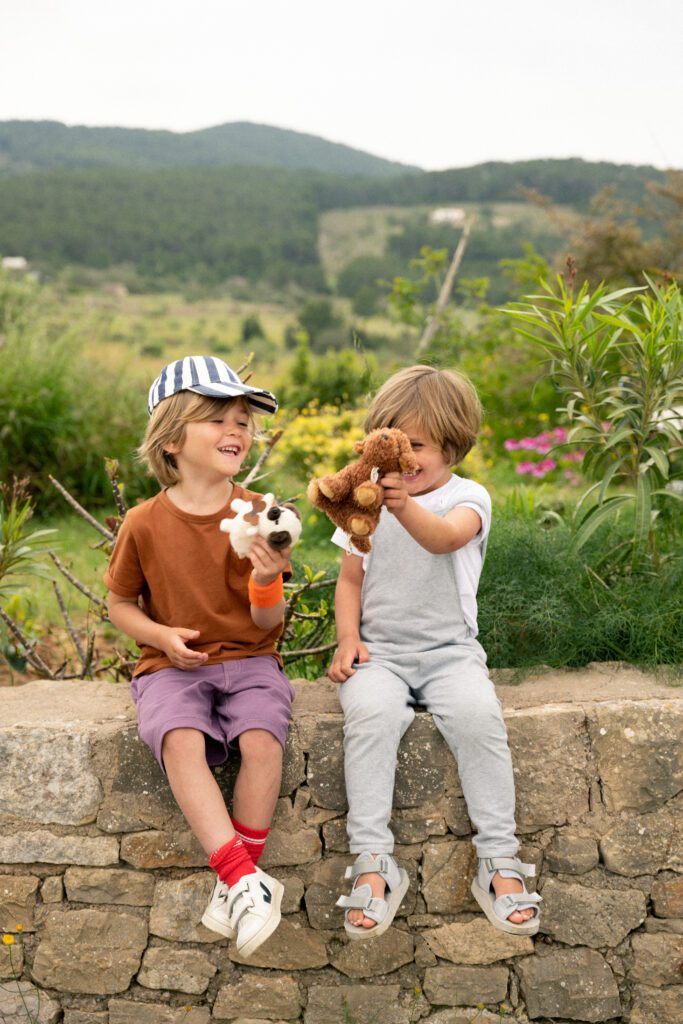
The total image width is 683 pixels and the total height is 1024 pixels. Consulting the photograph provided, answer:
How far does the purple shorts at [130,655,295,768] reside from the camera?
230cm

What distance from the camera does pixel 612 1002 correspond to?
263 cm

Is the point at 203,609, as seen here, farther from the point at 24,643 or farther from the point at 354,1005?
the point at 354,1005

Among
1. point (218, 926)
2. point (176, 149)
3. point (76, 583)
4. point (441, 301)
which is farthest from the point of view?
point (176, 149)

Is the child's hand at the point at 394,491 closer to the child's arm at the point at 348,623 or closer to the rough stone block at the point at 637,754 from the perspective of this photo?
the child's arm at the point at 348,623

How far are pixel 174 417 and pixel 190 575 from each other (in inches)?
15.9

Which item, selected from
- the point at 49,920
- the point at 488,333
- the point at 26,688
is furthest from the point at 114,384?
the point at 49,920

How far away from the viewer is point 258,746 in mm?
2320

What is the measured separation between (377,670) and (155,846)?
2.46 feet

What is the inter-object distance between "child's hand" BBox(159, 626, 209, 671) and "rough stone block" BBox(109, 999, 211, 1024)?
3.25ft

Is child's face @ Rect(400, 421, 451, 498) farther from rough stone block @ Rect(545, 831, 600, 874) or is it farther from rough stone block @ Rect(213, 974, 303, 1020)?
rough stone block @ Rect(213, 974, 303, 1020)

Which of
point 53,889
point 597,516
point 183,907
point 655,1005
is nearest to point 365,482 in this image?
point 597,516

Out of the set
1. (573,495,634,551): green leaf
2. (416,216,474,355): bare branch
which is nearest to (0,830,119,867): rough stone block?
(573,495,634,551): green leaf

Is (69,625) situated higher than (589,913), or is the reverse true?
(69,625)

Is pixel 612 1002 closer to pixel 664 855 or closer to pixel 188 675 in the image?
pixel 664 855
